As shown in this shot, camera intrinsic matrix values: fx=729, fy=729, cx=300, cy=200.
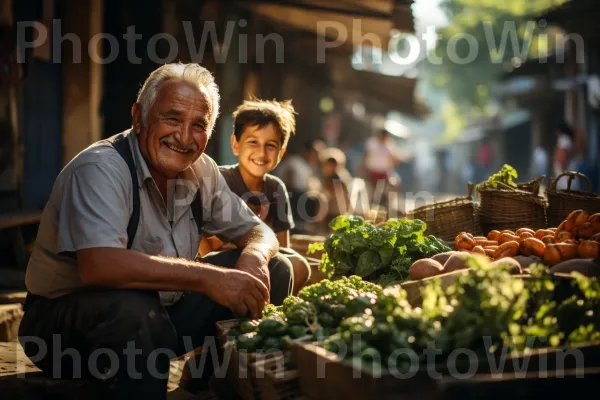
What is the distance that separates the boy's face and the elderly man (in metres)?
1.25

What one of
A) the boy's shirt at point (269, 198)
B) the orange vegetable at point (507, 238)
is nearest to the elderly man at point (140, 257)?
the boy's shirt at point (269, 198)

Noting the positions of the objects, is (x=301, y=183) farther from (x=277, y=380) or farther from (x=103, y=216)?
(x=277, y=380)

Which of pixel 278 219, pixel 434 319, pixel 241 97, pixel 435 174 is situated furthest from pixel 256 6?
pixel 435 174

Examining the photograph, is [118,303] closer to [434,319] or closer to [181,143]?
[181,143]

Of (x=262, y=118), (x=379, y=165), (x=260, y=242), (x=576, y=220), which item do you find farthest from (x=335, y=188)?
(x=260, y=242)

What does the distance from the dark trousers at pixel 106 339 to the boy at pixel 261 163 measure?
6.90 feet

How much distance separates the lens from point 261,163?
5.27 metres

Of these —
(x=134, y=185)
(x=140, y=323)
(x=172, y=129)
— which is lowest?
(x=140, y=323)

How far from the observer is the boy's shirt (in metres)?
5.27

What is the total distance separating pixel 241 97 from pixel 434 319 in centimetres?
985

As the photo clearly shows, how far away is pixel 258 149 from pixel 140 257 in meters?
2.26

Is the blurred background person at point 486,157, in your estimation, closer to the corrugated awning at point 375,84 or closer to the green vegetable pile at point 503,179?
the corrugated awning at point 375,84

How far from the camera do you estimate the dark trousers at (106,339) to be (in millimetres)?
3055

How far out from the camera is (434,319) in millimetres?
2773
